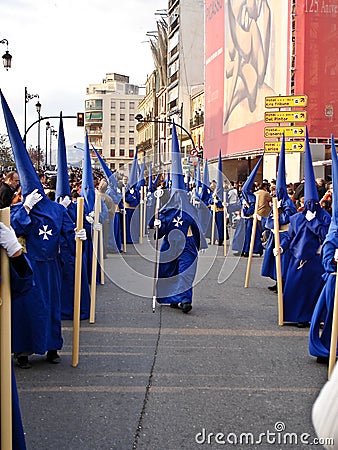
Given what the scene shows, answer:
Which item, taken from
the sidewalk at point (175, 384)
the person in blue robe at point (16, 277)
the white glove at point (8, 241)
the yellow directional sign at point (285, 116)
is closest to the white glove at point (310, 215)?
the sidewalk at point (175, 384)

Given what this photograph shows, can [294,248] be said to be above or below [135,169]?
below

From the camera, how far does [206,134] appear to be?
40.5m

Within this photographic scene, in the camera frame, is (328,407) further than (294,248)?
No

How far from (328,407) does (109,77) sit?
149306mm

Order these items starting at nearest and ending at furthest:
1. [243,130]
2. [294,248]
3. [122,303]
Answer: [294,248], [122,303], [243,130]

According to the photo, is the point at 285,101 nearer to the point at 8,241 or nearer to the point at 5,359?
the point at 8,241

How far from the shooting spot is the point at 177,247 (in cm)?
892

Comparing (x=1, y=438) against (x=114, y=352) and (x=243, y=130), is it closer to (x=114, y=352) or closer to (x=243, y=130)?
(x=114, y=352)

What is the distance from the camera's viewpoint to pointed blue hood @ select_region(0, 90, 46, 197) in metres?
4.98

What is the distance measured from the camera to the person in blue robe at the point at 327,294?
5793mm

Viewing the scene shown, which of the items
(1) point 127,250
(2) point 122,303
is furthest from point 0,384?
(1) point 127,250

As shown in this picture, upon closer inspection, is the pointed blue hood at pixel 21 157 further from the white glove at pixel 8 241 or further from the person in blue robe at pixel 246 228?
the person in blue robe at pixel 246 228

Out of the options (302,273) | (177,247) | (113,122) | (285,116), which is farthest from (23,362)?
(113,122)

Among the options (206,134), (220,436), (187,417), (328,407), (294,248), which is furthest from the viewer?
(206,134)
